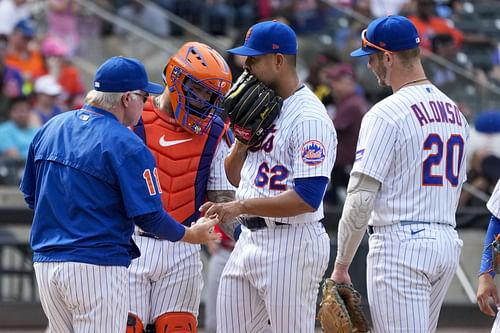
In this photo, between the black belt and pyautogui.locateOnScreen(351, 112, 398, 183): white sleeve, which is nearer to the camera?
pyautogui.locateOnScreen(351, 112, 398, 183): white sleeve

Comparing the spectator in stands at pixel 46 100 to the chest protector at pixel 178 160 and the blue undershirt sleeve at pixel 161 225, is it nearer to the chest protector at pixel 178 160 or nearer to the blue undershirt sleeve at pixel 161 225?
the chest protector at pixel 178 160

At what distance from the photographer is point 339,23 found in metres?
13.8

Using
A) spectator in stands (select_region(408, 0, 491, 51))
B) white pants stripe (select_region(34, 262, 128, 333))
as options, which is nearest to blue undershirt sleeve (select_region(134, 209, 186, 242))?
white pants stripe (select_region(34, 262, 128, 333))

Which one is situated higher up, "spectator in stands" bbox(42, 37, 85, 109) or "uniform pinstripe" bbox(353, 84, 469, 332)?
"uniform pinstripe" bbox(353, 84, 469, 332)

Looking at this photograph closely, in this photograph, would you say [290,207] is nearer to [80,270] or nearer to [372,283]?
[372,283]

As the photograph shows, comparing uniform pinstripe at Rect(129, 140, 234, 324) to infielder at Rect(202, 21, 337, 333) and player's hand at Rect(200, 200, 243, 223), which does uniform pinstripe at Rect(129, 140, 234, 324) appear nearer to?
infielder at Rect(202, 21, 337, 333)

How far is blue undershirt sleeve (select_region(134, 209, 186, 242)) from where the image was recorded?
5.16 m

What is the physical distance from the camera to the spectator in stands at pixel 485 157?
10797 millimetres

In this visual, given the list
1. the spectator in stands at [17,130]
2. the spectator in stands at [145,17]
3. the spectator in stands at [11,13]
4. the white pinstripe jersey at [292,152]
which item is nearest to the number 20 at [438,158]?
the white pinstripe jersey at [292,152]

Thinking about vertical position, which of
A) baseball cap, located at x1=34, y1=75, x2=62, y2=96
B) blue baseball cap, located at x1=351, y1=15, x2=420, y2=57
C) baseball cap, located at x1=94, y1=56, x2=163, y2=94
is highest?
blue baseball cap, located at x1=351, y1=15, x2=420, y2=57

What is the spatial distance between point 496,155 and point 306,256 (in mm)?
5854

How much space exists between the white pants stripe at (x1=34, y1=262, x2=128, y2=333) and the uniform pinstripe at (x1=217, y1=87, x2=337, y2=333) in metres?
0.66

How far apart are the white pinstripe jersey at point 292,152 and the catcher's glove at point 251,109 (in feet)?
0.21

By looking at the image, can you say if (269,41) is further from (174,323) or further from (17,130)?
(17,130)
